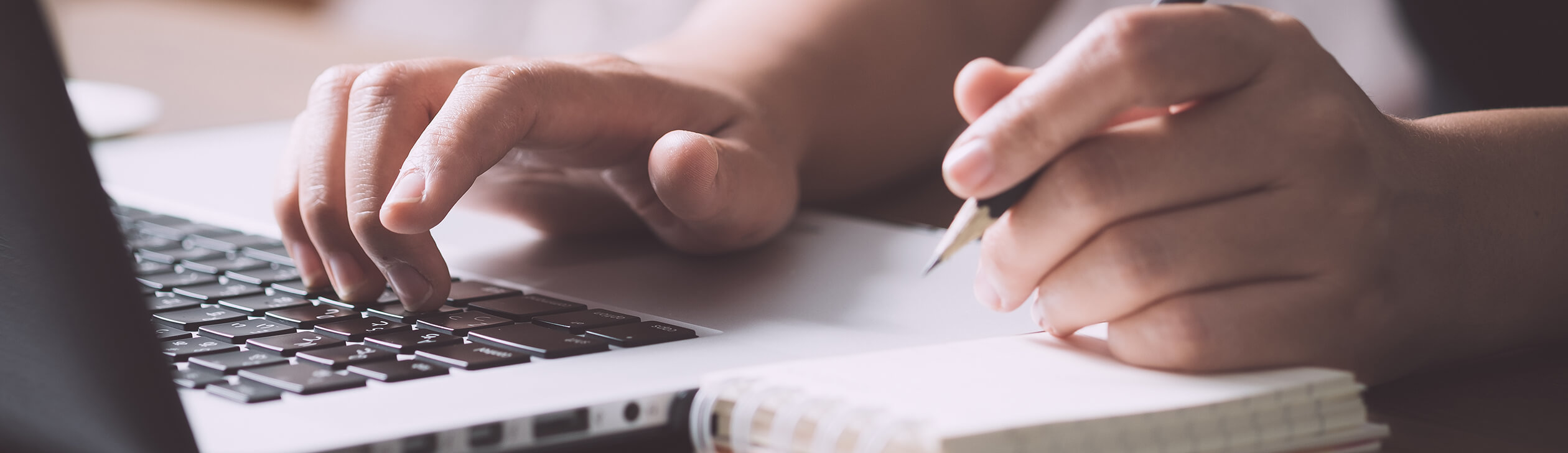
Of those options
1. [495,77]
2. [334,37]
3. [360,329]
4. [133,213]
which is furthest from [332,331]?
[334,37]

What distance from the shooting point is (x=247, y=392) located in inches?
11.1

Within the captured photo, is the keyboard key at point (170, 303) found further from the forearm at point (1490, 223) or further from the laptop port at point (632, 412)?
the forearm at point (1490, 223)

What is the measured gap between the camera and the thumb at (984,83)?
0.31m

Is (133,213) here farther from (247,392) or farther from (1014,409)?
(1014,409)

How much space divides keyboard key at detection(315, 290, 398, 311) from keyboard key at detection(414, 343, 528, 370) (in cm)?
8

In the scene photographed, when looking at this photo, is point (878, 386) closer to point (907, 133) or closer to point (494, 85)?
point (494, 85)

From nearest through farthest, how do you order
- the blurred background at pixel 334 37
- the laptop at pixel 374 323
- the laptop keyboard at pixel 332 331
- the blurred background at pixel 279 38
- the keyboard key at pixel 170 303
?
the laptop at pixel 374 323
the laptop keyboard at pixel 332 331
the keyboard key at pixel 170 303
the blurred background at pixel 334 37
the blurred background at pixel 279 38

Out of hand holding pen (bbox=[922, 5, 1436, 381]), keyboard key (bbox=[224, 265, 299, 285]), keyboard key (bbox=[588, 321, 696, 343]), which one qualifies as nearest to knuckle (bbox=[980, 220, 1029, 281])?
hand holding pen (bbox=[922, 5, 1436, 381])

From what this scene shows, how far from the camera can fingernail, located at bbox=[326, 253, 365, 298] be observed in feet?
1.38

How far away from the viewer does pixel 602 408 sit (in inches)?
10.7

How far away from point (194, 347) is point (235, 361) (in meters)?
0.03

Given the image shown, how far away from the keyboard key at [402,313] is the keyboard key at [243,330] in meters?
0.03

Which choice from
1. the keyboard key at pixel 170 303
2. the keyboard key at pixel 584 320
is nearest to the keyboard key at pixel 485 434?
the keyboard key at pixel 584 320

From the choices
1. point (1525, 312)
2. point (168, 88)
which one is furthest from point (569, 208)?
point (168, 88)
